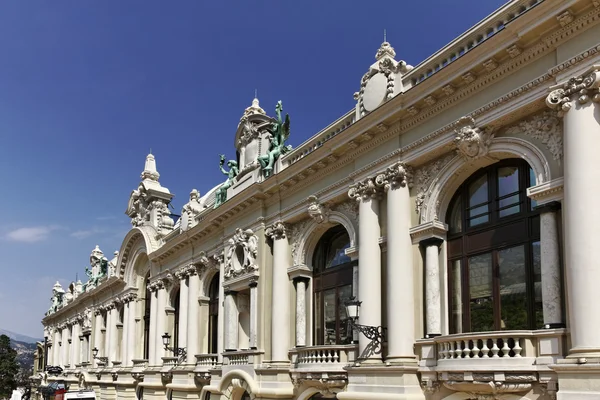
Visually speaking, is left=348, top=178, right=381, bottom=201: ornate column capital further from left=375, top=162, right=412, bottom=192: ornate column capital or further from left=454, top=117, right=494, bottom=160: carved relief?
left=454, top=117, right=494, bottom=160: carved relief

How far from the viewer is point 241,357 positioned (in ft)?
80.1

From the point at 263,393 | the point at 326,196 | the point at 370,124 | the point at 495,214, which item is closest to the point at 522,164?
the point at 495,214

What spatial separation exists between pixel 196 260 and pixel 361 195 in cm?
1312

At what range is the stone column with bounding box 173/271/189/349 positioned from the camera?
1203 inches

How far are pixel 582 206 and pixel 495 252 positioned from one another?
127 inches

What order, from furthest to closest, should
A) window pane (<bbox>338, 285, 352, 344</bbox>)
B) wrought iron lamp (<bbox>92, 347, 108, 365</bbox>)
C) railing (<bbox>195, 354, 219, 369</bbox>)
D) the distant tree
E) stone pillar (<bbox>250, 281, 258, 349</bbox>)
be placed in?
the distant tree, wrought iron lamp (<bbox>92, 347, 108, 365</bbox>), railing (<bbox>195, 354, 219, 369</bbox>), stone pillar (<bbox>250, 281, 258, 349</bbox>), window pane (<bbox>338, 285, 352, 344</bbox>)

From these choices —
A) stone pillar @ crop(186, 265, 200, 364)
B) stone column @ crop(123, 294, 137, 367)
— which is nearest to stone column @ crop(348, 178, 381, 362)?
stone pillar @ crop(186, 265, 200, 364)

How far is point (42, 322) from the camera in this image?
2805 inches

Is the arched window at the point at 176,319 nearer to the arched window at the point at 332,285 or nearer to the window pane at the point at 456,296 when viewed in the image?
the arched window at the point at 332,285

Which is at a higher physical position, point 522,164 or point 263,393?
point 522,164

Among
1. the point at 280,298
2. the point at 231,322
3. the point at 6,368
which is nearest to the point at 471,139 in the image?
the point at 280,298

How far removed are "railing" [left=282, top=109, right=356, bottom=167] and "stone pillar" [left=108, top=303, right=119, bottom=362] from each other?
22938mm

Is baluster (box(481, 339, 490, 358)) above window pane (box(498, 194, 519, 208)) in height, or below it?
below

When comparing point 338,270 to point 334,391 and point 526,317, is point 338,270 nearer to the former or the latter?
point 334,391
